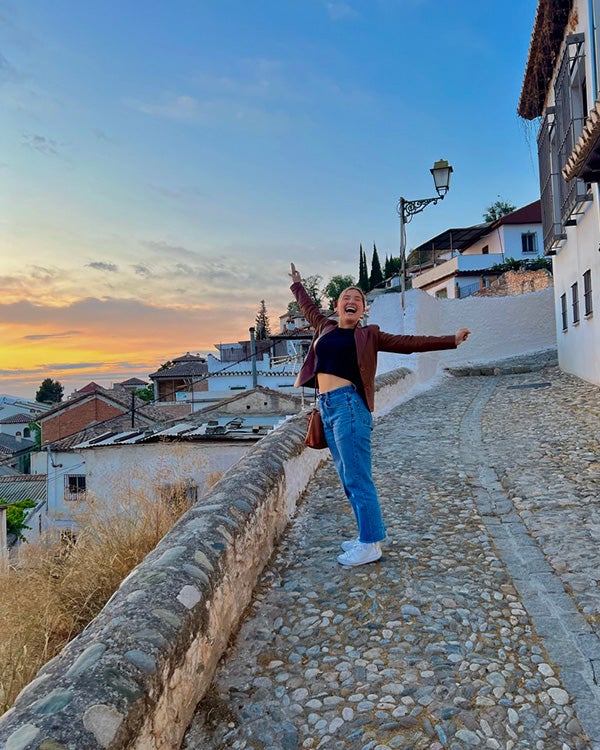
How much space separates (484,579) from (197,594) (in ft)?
5.90

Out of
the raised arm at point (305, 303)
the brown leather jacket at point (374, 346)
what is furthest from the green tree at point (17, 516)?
the brown leather jacket at point (374, 346)

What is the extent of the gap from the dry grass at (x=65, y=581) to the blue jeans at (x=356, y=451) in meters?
1.60

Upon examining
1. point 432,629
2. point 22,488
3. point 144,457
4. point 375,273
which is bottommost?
point 22,488

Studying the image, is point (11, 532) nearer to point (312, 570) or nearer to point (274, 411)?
point (274, 411)

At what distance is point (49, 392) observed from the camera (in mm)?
79938

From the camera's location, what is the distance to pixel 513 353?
70.4ft

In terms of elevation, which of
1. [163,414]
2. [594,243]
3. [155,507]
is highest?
[594,243]

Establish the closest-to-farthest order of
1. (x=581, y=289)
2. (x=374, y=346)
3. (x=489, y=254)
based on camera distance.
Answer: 1. (x=374, y=346)
2. (x=581, y=289)
3. (x=489, y=254)

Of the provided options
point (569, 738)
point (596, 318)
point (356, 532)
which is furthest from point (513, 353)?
point (569, 738)

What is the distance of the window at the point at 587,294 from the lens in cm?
1056

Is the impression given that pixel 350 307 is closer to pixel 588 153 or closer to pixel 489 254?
pixel 588 153

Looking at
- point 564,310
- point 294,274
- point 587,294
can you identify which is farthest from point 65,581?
point 564,310

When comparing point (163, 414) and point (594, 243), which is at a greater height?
point (594, 243)

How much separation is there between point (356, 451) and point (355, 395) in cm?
34
